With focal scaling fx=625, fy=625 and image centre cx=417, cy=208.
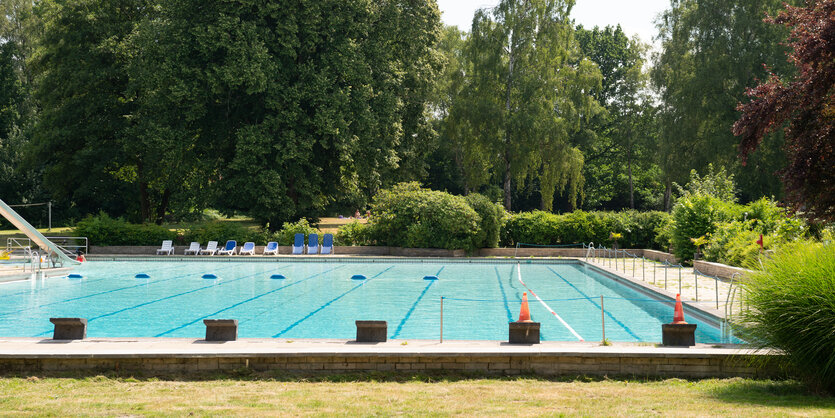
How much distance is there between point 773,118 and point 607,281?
311 inches

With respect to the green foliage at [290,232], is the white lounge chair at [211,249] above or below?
below

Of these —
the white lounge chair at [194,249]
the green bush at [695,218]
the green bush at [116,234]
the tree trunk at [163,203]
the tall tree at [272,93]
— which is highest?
the tall tree at [272,93]

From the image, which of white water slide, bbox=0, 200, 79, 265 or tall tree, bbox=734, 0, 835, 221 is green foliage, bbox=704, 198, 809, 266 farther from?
white water slide, bbox=0, 200, 79, 265

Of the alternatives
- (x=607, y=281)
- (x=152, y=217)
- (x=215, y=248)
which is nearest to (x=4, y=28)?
(x=152, y=217)

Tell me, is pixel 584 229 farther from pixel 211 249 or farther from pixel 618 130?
pixel 618 130

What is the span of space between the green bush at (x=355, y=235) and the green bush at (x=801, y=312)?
69.7 ft

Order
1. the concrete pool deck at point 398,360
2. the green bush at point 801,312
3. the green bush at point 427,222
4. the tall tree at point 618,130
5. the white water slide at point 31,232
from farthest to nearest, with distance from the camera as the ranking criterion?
the tall tree at point 618,130 → the green bush at point 427,222 → the white water slide at point 31,232 → the concrete pool deck at point 398,360 → the green bush at point 801,312

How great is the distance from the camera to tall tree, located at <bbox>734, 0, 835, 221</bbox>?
412 inches

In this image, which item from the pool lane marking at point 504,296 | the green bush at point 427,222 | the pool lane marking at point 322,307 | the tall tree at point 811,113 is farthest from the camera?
the green bush at point 427,222

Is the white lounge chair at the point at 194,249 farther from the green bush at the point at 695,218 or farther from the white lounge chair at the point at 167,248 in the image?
the green bush at the point at 695,218

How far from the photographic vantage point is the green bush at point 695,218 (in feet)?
66.2

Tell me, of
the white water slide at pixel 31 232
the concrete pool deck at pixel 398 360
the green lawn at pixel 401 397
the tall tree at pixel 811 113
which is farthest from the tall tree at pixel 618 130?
the green lawn at pixel 401 397

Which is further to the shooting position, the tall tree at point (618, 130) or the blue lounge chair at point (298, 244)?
the tall tree at point (618, 130)

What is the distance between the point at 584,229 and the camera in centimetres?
2733
